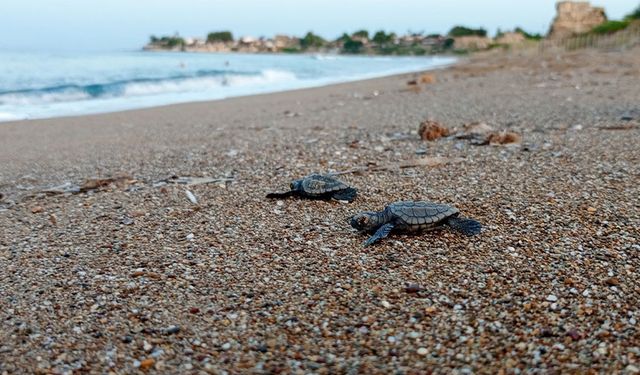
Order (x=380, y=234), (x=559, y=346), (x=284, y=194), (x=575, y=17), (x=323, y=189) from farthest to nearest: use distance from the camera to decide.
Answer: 1. (x=575, y=17)
2. (x=284, y=194)
3. (x=323, y=189)
4. (x=380, y=234)
5. (x=559, y=346)

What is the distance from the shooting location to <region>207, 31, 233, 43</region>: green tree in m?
114

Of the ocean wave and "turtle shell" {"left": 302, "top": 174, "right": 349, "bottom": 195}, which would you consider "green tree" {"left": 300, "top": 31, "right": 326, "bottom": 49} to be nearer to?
the ocean wave

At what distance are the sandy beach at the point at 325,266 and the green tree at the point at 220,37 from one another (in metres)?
114

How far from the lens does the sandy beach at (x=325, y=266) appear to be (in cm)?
218

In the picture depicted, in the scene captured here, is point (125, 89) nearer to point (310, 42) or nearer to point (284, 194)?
point (284, 194)

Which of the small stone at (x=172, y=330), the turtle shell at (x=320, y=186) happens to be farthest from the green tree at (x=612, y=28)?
the small stone at (x=172, y=330)

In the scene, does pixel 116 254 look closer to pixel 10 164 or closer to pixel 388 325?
pixel 388 325

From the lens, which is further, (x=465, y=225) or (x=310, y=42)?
(x=310, y=42)

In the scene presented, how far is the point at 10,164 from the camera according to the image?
6598 mm

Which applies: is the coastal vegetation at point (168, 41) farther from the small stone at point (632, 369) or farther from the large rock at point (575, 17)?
the small stone at point (632, 369)

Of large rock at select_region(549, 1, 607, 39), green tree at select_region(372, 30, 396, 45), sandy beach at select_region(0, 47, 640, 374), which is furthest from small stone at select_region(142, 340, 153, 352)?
green tree at select_region(372, 30, 396, 45)

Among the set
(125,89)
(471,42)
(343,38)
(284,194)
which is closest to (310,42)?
(343,38)

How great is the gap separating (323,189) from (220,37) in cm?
11733

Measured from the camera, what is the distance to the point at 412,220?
3322 mm
